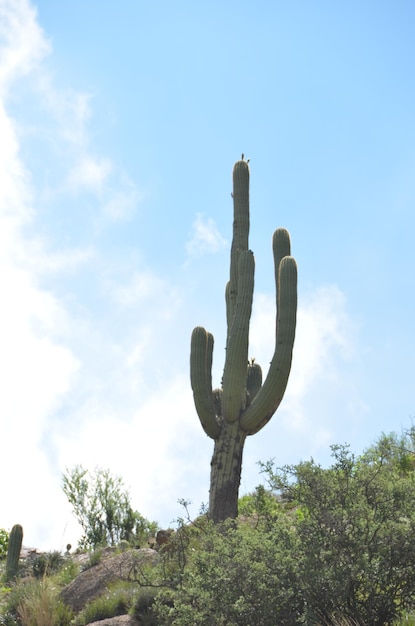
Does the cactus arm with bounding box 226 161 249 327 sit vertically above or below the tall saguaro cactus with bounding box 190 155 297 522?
above

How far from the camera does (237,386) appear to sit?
494 inches

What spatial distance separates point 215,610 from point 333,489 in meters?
1.82

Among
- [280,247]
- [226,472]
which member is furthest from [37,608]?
[280,247]

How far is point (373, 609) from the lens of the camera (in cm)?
739

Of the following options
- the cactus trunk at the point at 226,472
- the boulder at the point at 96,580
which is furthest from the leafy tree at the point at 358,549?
the boulder at the point at 96,580

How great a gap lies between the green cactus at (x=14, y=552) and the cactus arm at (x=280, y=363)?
7.84 metres

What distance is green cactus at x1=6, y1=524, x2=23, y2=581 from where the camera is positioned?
56.5 ft

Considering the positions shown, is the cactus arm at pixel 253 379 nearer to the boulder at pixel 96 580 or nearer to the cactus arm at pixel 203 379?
the cactus arm at pixel 203 379

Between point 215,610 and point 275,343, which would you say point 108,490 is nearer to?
point 275,343

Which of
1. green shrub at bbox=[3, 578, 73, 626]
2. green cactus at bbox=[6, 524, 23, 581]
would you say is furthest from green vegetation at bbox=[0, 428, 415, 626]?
green cactus at bbox=[6, 524, 23, 581]

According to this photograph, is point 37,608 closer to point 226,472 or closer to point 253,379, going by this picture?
point 226,472

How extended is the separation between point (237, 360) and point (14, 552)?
8.58 meters

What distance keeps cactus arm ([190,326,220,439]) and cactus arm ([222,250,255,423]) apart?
30 cm

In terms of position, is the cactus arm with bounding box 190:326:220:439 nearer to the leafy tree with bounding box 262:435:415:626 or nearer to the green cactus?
the leafy tree with bounding box 262:435:415:626
